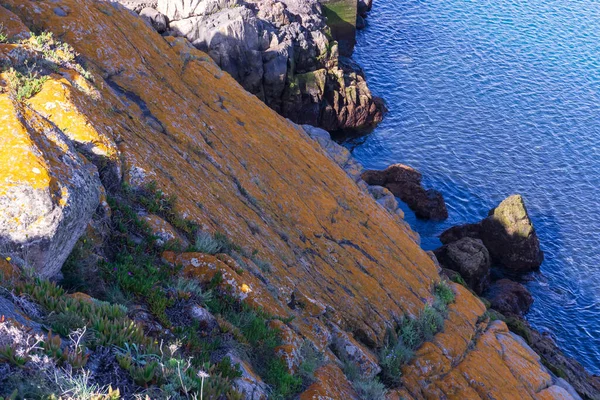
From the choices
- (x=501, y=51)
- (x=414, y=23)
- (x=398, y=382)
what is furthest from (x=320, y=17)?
(x=398, y=382)

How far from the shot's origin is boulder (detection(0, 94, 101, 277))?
7.31 metres

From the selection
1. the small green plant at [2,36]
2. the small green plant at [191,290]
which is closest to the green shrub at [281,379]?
the small green plant at [191,290]

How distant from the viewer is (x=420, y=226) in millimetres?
34500

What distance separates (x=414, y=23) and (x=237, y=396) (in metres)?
58.9

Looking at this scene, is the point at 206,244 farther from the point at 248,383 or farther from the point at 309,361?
the point at 248,383

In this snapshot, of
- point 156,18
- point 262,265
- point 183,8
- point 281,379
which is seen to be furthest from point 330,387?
point 183,8

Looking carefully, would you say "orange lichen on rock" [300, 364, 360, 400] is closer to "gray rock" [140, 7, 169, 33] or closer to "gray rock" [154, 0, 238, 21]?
"gray rock" [140, 7, 169, 33]

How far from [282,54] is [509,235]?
66.6ft

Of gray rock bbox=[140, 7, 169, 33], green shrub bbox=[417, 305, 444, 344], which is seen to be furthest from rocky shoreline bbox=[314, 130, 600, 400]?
gray rock bbox=[140, 7, 169, 33]

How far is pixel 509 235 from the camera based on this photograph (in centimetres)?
3269

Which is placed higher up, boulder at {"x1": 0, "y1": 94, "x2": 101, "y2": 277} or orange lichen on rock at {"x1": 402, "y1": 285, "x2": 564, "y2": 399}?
boulder at {"x1": 0, "y1": 94, "x2": 101, "y2": 277}

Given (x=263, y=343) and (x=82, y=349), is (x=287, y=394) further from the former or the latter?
(x=82, y=349)

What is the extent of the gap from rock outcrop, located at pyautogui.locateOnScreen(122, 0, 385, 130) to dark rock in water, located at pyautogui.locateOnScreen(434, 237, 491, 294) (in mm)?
16133

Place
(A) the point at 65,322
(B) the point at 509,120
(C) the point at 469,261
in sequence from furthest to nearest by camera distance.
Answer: (B) the point at 509,120
(C) the point at 469,261
(A) the point at 65,322
